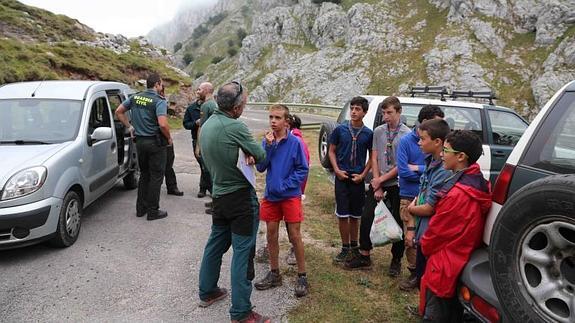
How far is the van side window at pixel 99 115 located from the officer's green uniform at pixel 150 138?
447mm

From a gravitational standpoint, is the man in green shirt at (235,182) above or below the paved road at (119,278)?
above

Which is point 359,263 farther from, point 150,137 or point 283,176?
point 150,137

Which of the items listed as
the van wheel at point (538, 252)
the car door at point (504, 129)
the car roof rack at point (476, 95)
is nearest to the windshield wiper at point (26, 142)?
the van wheel at point (538, 252)

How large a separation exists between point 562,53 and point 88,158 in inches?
1814

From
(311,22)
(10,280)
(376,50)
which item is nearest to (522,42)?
(376,50)

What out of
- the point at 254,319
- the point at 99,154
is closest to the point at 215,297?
the point at 254,319

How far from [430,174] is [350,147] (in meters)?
1.24

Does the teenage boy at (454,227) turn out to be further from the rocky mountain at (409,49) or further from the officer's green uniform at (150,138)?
the rocky mountain at (409,49)

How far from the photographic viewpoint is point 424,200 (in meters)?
3.21

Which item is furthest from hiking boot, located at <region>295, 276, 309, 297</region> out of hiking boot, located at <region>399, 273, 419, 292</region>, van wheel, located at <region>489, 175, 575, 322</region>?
van wheel, located at <region>489, 175, 575, 322</region>

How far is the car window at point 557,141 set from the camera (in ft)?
7.14

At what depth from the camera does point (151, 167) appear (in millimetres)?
5672

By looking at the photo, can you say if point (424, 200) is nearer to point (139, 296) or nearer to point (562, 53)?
point (139, 296)

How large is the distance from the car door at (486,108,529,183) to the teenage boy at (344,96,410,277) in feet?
9.91
